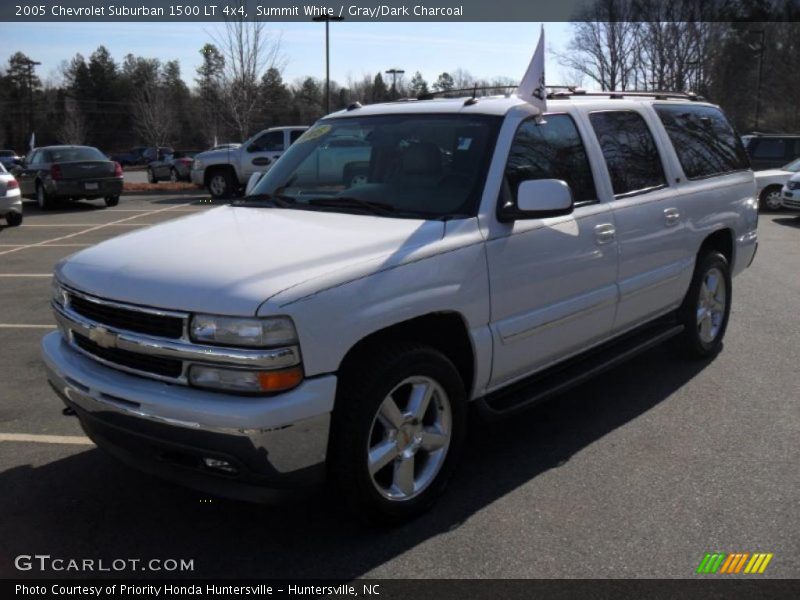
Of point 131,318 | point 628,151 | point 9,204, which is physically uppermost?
point 628,151

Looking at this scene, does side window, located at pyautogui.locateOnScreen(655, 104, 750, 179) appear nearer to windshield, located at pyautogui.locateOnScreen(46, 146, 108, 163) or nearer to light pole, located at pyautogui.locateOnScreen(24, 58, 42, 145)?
windshield, located at pyautogui.locateOnScreen(46, 146, 108, 163)

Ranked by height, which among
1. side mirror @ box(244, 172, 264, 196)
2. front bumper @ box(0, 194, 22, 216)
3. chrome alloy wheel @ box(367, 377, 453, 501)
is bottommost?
chrome alloy wheel @ box(367, 377, 453, 501)

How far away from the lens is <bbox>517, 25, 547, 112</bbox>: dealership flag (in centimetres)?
416

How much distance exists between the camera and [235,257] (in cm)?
324

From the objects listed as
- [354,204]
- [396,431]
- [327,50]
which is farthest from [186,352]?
[327,50]

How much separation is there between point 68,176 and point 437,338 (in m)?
17.1

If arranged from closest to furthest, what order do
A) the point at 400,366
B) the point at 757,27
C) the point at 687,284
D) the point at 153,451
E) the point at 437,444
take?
the point at 153,451, the point at 400,366, the point at 437,444, the point at 687,284, the point at 757,27

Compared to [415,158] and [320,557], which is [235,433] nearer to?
[320,557]

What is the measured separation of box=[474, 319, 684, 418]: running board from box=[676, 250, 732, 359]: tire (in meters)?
0.32

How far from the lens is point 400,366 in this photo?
3.25 m

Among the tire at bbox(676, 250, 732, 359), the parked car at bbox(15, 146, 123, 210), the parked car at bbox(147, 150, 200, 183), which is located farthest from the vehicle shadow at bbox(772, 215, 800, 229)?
the parked car at bbox(147, 150, 200, 183)

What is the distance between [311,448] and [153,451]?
653 mm

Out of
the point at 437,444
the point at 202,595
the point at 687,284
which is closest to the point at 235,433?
the point at 202,595

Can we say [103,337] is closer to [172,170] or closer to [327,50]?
[327,50]
